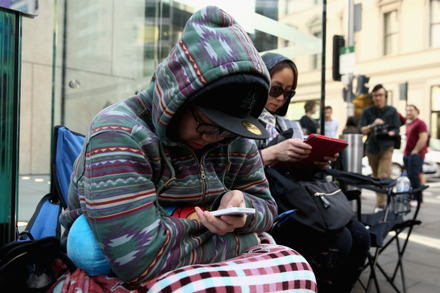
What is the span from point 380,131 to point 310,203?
4.53m

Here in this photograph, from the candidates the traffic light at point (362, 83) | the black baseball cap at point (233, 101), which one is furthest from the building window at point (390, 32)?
the black baseball cap at point (233, 101)

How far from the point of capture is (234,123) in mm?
1173

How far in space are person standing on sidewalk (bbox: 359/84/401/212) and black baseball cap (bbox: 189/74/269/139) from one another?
17.7 ft

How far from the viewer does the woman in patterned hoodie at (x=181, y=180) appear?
1079 millimetres

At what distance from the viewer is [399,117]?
21.1 ft

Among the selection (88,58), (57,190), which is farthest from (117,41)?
(57,190)

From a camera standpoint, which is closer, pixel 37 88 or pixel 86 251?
pixel 86 251

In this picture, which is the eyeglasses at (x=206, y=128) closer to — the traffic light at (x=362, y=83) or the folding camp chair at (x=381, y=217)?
the folding camp chair at (x=381, y=217)

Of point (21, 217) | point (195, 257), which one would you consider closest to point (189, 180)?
point (195, 257)

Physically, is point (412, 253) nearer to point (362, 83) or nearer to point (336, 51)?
point (336, 51)

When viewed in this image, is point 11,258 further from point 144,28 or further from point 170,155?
point 144,28

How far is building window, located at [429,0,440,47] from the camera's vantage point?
64.3ft

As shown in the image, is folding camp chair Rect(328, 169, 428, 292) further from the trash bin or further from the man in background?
the man in background

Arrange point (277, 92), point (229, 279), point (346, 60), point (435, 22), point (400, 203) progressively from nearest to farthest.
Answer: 1. point (229, 279)
2. point (277, 92)
3. point (400, 203)
4. point (346, 60)
5. point (435, 22)
